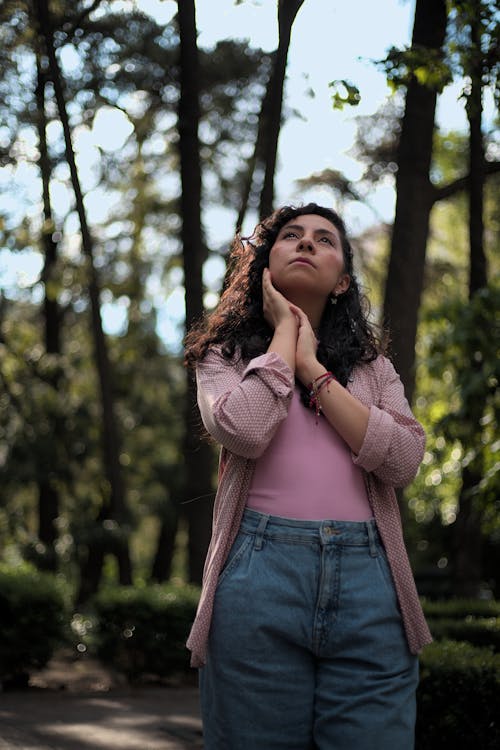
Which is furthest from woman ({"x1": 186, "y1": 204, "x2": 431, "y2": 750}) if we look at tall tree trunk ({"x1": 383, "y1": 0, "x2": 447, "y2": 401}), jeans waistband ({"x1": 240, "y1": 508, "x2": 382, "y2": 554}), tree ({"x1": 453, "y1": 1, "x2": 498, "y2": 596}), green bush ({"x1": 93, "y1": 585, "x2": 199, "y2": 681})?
green bush ({"x1": 93, "y1": 585, "x2": 199, "y2": 681})

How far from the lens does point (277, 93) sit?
254 inches

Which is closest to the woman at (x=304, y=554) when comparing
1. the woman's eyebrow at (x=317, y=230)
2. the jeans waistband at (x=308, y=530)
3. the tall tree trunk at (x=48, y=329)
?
the jeans waistband at (x=308, y=530)

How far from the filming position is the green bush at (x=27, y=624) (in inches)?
311

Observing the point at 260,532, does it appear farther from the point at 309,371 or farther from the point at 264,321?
the point at 264,321

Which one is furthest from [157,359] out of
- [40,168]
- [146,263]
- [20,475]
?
[40,168]

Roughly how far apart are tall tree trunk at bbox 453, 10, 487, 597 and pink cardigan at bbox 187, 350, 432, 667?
262 centimetres

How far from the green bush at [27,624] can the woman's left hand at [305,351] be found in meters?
5.89

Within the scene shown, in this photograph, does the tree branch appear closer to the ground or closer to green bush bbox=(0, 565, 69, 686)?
the ground

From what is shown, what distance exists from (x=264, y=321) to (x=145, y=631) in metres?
6.01

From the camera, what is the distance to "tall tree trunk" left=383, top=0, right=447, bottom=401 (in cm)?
657

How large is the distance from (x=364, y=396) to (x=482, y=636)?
4.67 m

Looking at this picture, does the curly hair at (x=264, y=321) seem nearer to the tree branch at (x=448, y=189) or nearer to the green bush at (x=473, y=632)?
the tree branch at (x=448, y=189)

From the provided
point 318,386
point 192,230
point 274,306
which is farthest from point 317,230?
point 192,230

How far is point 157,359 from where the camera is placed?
17.9 meters
